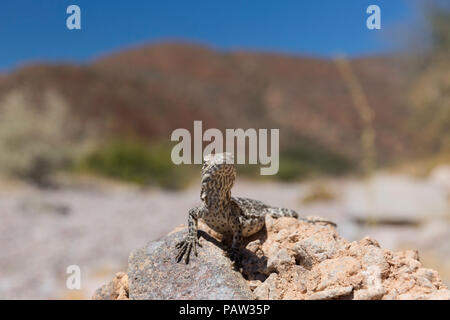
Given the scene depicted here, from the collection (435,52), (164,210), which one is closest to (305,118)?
(435,52)

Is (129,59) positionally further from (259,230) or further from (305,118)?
(259,230)

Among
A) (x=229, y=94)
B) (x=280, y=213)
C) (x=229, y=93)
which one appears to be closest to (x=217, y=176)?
(x=280, y=213)

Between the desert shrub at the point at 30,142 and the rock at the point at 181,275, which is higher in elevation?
the desert shrub at the point at 30,142

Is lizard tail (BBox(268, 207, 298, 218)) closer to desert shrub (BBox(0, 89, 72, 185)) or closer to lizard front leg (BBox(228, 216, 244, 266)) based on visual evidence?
lizard front leg (BBox(228, 216, 244, 266))

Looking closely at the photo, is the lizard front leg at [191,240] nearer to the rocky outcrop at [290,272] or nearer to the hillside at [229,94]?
the rocky outcrop at [290,272]

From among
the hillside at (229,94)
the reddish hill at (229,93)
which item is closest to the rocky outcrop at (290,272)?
the hillside at (229,94)

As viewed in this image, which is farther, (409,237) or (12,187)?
(12,187)

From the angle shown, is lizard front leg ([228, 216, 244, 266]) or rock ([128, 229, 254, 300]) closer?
rock ([128, 229, 254, 300])

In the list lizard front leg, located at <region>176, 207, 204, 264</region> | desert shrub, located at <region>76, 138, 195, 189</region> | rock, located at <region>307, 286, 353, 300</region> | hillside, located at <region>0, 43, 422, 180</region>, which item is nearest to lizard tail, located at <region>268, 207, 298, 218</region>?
lizard front leg, located at <region>176, 207, 204, 264</region>
